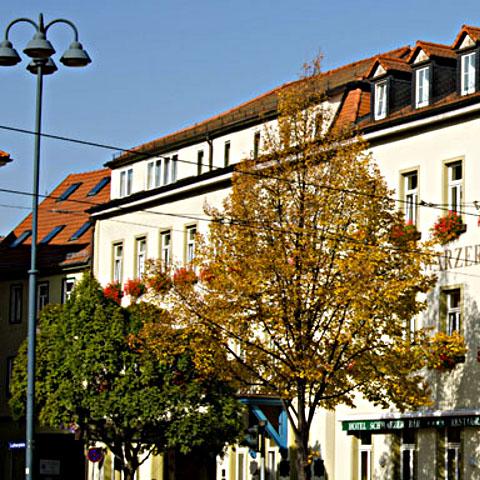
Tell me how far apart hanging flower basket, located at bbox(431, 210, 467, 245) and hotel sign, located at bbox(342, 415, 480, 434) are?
4.43 meters

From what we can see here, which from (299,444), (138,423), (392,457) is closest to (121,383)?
(138,423)

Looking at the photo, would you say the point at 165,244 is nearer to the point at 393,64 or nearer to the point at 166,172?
the point at 166,172

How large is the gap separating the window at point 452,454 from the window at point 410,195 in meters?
5.56

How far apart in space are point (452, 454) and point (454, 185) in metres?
6.83

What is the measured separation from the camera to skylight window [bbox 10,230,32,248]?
2628 inches

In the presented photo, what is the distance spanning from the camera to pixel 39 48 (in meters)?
27.5

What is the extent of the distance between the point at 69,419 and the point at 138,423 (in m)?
2.27

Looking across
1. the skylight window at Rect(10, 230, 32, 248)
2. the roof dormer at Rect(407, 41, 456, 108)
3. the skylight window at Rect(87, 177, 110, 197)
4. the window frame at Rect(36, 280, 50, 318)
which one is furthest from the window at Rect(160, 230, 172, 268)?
the skylight window at Rect(10, 230, 32, 248)

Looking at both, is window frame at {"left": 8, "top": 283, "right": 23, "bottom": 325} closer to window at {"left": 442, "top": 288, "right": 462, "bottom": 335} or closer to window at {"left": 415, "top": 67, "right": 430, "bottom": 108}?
window at {"left": 415, "top": 67, "right": 430, "bottom": 108}

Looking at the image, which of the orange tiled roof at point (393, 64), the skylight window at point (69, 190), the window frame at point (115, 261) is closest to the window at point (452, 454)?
the orange tiled roof at point (393, 64)

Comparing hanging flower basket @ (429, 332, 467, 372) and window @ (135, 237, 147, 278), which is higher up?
window @ (135, 237, 147, 278)

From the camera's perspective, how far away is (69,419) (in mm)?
44094

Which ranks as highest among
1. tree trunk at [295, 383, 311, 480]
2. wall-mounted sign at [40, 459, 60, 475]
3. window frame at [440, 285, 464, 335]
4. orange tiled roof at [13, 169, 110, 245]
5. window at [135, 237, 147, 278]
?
orange tiled roof at [13, 169, 110, 245]

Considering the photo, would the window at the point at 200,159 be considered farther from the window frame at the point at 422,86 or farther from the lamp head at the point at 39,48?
the lamp head at the point at 39,48
